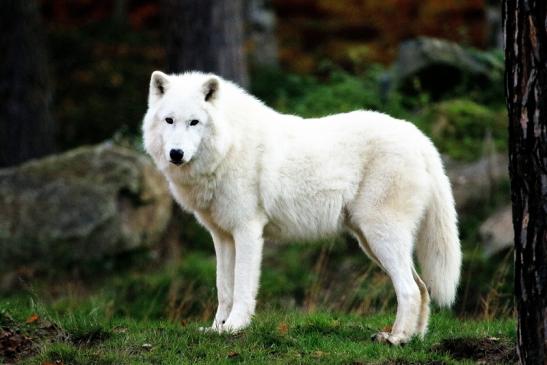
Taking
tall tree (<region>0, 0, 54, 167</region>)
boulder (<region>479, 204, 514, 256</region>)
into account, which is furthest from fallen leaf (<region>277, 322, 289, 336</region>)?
tall tree (<region>0, 0, 54, 167</region>)

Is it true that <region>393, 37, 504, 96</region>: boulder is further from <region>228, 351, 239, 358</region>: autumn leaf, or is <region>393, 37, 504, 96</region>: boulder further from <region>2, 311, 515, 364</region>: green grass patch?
<region>228, 351, 239, 358</region>: autumn leaf

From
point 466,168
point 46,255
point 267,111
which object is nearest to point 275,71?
point 466,168

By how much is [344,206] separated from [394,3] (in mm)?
13468

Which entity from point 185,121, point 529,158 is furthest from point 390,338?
point 185,121

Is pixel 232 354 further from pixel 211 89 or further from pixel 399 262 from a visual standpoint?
pixel 211 89

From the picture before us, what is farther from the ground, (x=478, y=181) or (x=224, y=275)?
(x=478, y=181)

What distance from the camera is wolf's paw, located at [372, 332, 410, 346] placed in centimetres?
537

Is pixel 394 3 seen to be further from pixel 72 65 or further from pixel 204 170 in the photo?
pixel 204 170

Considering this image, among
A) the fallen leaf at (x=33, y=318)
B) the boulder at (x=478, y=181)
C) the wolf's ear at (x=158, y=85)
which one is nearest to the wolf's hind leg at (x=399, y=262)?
the wolf's ear at (x=158, y=85)

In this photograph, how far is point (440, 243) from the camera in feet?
19.8

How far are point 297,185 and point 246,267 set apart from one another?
0.71 metres

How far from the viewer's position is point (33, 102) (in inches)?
488

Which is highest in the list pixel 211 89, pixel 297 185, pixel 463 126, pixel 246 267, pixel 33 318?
pixel 211 89

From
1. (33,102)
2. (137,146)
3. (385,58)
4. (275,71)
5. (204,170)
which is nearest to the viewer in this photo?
(204,170)
